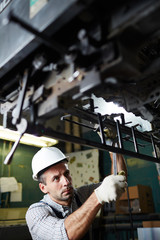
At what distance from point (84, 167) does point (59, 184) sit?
2.93 meters

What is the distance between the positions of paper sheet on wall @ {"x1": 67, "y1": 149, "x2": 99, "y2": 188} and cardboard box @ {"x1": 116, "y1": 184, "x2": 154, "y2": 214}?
0.96 metres

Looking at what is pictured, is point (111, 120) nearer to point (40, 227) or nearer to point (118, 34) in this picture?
point (118, 34)

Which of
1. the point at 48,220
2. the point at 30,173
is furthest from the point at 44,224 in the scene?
the point at 30,173

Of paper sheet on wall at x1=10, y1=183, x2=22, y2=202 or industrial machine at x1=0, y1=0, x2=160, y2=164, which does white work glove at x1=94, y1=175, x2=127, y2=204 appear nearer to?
industrial machine at x1=0, y1=0, x2=160, y2=164

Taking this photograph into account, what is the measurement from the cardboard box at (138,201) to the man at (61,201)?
158 centimetres

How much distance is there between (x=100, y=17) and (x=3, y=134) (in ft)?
10.6

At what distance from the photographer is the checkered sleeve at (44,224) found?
1735 mm

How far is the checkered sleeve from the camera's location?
5.69 feet

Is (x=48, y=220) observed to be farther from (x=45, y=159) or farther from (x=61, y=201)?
(x=45, y=159)

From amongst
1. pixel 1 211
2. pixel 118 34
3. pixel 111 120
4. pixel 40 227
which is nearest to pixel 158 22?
pixel 118 34

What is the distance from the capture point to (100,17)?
96cm

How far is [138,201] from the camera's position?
387 centimetres

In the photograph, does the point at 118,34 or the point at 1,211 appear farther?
the point at 1,211

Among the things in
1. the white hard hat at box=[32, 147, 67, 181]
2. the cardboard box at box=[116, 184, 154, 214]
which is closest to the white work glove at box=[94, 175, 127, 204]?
the white hard hat at box=[32, 147, 67, 181]
